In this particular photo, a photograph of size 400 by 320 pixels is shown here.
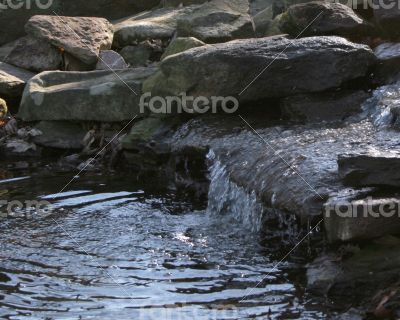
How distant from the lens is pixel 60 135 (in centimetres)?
1022

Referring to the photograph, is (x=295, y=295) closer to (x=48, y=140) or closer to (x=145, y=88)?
(x=145, y=88)

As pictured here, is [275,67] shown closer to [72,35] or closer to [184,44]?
[184,44]

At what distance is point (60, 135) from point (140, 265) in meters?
4.44

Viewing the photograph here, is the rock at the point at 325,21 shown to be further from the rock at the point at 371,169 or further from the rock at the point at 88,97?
the rock at the point at 371,169

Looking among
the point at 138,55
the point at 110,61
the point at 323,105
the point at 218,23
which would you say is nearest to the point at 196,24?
the point at 218,23

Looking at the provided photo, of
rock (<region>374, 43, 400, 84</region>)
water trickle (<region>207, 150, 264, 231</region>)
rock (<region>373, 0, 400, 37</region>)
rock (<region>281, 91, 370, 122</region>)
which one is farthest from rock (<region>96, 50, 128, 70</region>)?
rock (<region>374, 43, 400, 84</region>)

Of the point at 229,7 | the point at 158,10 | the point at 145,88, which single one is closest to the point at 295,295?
the point at 145,88

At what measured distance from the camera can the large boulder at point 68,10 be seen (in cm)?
1280

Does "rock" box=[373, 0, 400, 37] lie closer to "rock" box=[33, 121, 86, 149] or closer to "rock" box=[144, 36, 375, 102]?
"rock" box=[144, 36, 375, 102]

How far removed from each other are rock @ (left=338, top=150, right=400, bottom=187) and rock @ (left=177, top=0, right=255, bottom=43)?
4689mm

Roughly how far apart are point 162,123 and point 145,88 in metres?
0.49

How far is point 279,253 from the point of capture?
6270 mm

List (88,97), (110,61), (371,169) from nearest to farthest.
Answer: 1. (371,169)
2. (88,97)
3. (110,61)

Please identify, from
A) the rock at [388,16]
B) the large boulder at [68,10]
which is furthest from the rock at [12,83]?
the rock at [388,16]
